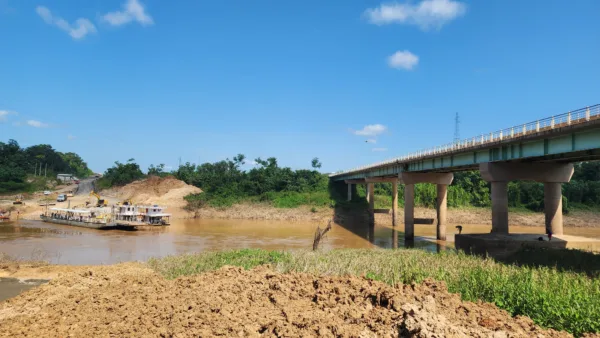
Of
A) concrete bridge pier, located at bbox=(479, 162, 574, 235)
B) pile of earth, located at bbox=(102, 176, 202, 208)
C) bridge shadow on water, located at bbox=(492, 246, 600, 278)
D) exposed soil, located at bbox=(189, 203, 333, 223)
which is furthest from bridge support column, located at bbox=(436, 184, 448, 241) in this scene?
pile of earth, located at bbox=(102, 176, 202, 208)

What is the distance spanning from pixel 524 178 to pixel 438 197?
14278mm

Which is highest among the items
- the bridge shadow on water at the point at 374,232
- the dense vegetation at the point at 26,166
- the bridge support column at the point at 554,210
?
the dense vegetation at the point at 26,166

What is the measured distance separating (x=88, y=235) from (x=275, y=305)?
38989 millimetres

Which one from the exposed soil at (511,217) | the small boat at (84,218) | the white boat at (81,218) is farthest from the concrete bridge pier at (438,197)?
the white boat at (81,218)

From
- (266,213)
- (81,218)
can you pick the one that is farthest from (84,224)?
(266,213)

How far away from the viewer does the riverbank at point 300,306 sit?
8.35 metres

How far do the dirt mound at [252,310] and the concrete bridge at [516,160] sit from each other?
16.9 metres

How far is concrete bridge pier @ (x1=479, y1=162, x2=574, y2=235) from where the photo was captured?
29375mm

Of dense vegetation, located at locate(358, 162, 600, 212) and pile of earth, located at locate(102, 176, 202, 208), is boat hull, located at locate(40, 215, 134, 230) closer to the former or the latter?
pile of earth, located at locate(102, 176, 202, 208)

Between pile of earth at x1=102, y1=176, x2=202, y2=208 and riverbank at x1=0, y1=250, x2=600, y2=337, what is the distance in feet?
201

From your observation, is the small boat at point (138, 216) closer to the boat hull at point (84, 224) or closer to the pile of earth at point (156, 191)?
the boat hull at point (84, 224)

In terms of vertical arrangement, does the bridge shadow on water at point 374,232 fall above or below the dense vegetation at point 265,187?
below

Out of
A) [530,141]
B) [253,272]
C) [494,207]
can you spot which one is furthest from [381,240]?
[253,272]

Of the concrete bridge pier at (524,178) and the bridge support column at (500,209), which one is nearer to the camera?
the bridge support column at (500,209)
